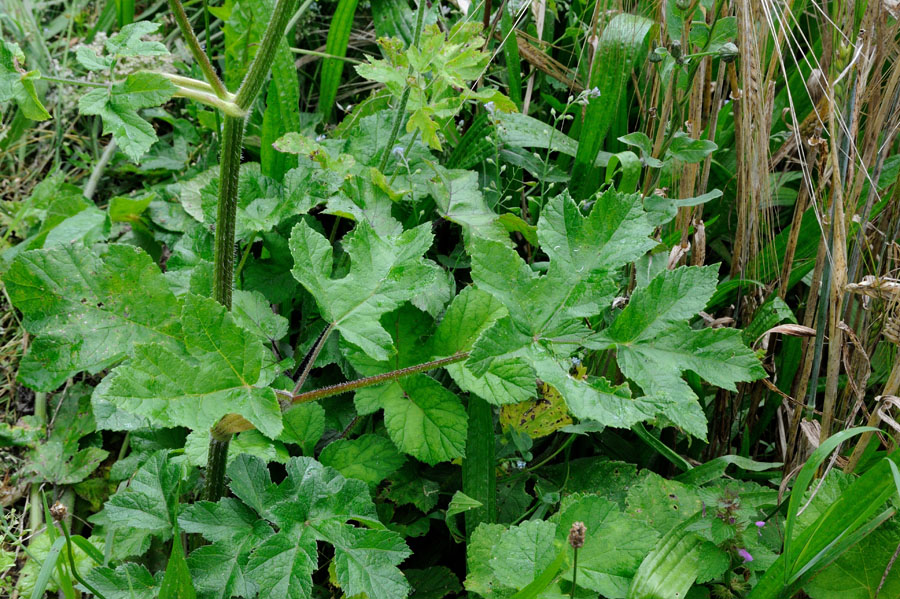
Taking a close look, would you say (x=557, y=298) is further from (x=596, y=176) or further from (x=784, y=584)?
(x=596, y=176)

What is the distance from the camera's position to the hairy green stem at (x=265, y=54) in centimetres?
115

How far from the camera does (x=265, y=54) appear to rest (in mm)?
1182

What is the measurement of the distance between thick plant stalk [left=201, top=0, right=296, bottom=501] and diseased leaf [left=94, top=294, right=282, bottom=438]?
158mm

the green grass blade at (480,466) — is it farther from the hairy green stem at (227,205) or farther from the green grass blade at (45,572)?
the green grass blade at (45,572)

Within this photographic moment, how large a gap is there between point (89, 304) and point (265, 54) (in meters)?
0.64

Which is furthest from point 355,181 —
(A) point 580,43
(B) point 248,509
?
(A) point 580,43

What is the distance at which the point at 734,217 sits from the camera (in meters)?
2.11

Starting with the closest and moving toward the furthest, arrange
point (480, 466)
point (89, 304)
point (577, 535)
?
point (577, 535), point (89, 304), point (480, 466)

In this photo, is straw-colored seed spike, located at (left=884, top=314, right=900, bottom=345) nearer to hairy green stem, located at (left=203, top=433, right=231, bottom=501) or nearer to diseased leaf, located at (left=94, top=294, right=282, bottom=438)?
diseased leaf, located at (left=94, top=294, right=282, bottom=438)

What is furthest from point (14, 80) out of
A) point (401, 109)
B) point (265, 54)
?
A: point (401, 109)

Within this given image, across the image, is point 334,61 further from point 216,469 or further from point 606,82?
point 216,469

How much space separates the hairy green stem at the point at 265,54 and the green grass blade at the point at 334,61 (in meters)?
1.29

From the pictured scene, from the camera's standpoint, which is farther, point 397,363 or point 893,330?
point 397,363

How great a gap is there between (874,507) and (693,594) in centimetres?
41
